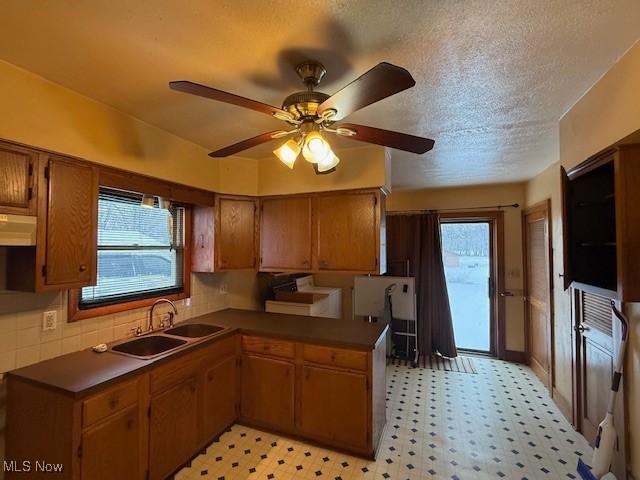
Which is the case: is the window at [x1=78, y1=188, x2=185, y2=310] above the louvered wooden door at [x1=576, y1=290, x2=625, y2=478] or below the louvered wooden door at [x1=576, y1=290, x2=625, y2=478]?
above

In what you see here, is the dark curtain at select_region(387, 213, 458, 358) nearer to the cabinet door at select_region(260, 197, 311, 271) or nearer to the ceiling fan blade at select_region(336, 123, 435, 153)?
the cabinet door at select_region(260, 197, 311, 271)

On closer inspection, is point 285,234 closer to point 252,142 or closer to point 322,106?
point 252,142

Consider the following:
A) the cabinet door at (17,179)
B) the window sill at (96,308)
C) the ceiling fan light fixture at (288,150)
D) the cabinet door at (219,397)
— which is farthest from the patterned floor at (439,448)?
the ceiling fan light fixture at (288,150)

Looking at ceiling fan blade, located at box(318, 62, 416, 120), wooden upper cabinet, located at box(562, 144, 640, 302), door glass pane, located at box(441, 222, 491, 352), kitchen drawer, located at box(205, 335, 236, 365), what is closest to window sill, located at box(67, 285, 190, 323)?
kitchen drawer, located at box(205, 335, 236, 365)

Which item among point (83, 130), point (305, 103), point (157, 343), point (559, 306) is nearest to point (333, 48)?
point (305, 103)

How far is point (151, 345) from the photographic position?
236cm

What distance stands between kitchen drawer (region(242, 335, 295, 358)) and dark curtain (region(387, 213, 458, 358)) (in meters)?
2.49

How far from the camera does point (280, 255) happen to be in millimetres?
3070

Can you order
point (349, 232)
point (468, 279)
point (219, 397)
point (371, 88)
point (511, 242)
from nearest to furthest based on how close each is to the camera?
1. point (371, 88)
2. point (219, 397)
3. point (349, 232)
4. point (511, 242)
5. point (468, 279)

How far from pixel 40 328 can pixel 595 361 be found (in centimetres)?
384

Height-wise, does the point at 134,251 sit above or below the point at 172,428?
above

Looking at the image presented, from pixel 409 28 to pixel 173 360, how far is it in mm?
2286

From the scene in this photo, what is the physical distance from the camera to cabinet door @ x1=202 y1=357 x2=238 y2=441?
233 centimetres

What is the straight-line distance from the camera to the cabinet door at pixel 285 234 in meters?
2.97
